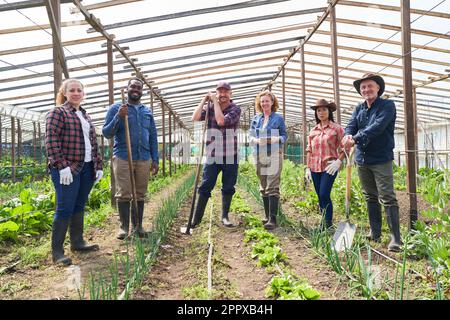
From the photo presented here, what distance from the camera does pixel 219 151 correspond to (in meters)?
3.92

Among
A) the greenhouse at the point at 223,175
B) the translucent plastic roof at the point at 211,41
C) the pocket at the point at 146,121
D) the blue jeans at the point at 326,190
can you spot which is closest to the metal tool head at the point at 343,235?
the greenhouse at the point at 223,175

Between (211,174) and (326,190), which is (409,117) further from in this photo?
(211,174)

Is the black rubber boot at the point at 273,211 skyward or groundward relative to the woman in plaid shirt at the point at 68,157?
groundward

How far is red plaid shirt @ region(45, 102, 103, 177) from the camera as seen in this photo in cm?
277

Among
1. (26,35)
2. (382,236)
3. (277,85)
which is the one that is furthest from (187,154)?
(382,236)

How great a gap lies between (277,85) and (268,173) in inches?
296

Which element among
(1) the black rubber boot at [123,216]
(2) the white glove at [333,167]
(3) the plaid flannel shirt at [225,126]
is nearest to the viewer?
(2) the white glove at [333,167]

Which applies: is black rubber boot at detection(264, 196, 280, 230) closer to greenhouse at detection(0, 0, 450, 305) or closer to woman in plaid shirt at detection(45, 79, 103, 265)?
greenhouse at detection(0, 0, 450, 305)

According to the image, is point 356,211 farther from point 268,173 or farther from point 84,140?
point 84,140

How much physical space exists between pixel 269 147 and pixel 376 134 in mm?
1332

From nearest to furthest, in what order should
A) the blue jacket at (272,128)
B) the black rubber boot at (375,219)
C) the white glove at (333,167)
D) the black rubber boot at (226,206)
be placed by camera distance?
the black rubber boot at (375,219), the white glove at (333,167), the blue jacket at (272,128), the black rubber boot at (226,206)

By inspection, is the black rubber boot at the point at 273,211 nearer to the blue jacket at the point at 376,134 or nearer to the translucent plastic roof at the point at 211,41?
the blue jacket at the point at 376,134

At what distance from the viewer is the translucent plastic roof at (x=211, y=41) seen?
4.92 meters

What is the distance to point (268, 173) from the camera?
413cm
